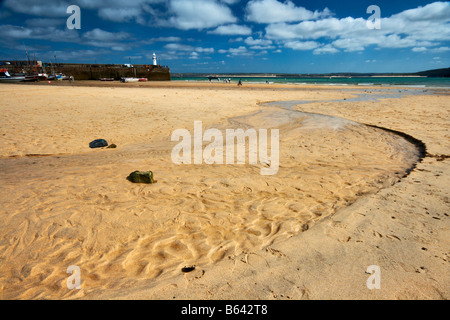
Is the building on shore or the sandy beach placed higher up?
the building on shore

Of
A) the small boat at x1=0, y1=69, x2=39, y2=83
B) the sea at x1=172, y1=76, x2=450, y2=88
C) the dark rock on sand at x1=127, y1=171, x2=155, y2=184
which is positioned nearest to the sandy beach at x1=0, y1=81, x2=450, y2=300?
the dark rock on sand at x1=127, y1=171, x2=155, y2=184

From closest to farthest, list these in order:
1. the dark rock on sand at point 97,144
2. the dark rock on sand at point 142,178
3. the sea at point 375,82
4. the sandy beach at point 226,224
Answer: the sandy beach at point 226,224 → the dark rock on sand at point 142,178 → the dark rock on sand at point 97,144 → the sea at point 375,82

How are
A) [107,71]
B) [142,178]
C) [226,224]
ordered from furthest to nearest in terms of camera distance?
[107,71] → [142,178] → [226,224]

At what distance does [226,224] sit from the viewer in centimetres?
350

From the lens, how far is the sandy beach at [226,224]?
2.45 meters

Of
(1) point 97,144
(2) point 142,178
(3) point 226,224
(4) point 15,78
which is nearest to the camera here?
(3) point 226,224

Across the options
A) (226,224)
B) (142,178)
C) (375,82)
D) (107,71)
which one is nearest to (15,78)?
(107,71)

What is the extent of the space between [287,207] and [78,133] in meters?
7.82

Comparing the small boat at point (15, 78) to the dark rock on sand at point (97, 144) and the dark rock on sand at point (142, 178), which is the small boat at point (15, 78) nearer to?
the dark rock on sand at point (97, 144)

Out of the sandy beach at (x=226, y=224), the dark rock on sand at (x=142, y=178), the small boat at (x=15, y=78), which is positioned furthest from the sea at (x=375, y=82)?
the dark rock on sand at (x=142, y=178)

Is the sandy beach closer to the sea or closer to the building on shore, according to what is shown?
the sea

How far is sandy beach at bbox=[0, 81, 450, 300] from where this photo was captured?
8.04 ft

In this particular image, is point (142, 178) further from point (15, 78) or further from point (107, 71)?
point (107, 71)

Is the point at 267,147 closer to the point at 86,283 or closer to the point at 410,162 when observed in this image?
the point at 410,162
